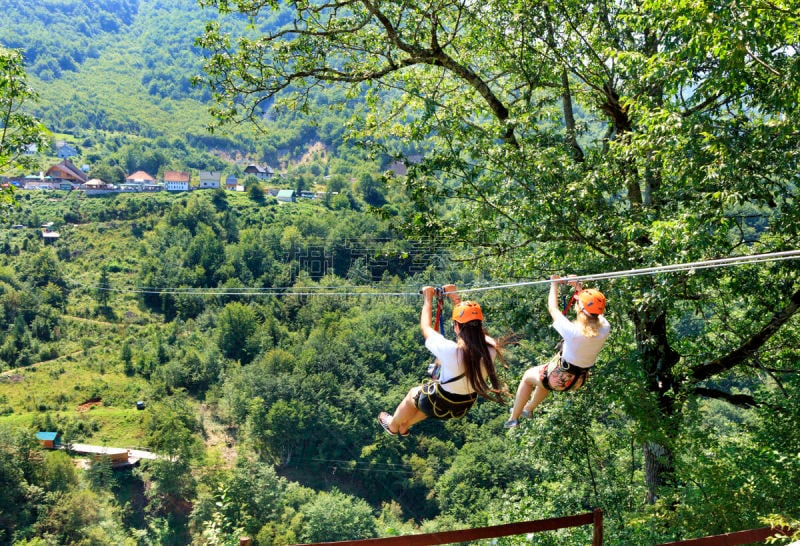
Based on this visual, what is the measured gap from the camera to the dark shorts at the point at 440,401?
366 centimetres

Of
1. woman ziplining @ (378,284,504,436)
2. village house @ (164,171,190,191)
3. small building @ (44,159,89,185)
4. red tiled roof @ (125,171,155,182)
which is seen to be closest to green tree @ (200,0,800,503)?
woman ziplining @ (378,284,504,436)

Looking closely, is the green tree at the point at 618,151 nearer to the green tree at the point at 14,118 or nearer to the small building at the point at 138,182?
the green tree at the point at 14,118

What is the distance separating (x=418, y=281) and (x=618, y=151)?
2077 inches

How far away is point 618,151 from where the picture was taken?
6488 mm

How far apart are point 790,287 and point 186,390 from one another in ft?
249

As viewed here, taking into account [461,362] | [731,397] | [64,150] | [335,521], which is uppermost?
[64,150]

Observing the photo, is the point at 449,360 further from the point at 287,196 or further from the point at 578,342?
the point at 287,196

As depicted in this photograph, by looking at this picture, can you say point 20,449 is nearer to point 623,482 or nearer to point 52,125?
point 623,482

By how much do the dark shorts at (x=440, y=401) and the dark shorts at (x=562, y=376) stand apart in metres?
0.64

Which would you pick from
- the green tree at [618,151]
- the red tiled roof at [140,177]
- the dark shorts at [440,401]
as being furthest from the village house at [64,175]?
the dark shorts at [440,401]

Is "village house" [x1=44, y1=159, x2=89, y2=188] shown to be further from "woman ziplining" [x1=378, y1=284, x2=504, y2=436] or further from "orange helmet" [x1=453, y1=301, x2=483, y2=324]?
"orange helmet" [x1=453, y1=301, x2=483, y2=324]

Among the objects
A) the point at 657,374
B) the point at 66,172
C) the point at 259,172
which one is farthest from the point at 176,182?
the point at 657,374

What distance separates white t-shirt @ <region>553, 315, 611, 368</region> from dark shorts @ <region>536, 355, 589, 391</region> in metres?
0.07

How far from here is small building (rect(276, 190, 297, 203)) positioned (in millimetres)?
114250
